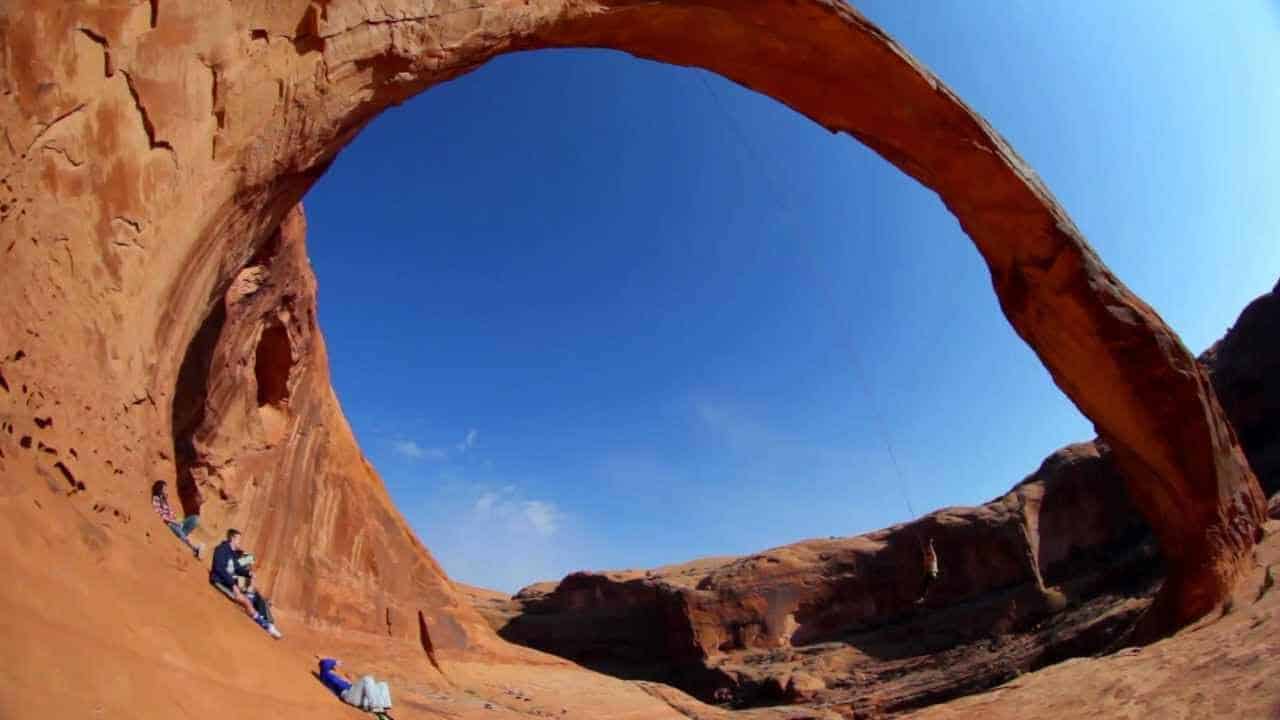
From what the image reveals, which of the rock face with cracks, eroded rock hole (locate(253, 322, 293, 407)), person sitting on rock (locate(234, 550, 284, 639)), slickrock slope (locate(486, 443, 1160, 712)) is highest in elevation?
eroded rock hole (locate(253, 322, 293, 407))

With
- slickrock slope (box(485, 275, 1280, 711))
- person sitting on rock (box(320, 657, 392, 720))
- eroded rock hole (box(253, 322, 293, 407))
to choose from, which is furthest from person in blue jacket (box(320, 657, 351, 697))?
slickrock slope (box(485, 275, 1280, 711))

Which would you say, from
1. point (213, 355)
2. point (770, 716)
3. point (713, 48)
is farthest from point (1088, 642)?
point (213, 355)

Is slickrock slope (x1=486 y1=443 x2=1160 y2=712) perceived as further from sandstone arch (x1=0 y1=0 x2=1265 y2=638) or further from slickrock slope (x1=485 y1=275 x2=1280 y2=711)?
sandstone arch (x1=0 y1=0 x2=1265 y2=638)

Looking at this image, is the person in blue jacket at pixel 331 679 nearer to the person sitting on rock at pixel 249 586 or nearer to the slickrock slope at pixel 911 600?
the person sitting on rock at pixel 249 586

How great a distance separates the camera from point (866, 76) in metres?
9.28

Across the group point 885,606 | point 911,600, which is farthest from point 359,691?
point 885,606

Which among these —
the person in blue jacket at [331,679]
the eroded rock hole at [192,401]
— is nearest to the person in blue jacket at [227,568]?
the person in blue jacket at [331,679]

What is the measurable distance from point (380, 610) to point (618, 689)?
6.53 meters

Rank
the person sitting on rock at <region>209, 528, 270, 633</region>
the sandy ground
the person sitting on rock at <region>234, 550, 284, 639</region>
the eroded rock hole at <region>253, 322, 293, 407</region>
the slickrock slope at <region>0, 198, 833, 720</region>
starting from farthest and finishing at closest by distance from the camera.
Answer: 1. the eroded rock hole at <region>253, 322, 293, 407</region>
2. the person sitting on rock at <region>234, 550, 284, 639</region>
3. the person sitting on rock at <region>209, 528, 270, 633</region>
4. the slickrock slope at <region>0, 198, 833, 720</region>
5. the sandy ground

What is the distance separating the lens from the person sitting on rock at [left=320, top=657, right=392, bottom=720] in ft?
17.9

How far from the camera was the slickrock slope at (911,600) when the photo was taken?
21484mm

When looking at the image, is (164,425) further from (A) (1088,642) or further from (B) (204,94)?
(A) (1088,642)

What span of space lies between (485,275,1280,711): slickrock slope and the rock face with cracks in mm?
10226

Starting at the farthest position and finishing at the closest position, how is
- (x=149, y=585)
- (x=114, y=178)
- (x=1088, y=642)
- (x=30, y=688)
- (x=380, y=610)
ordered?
1. (x=1088, y=642)
2. (x=380, y=610)
3. (x=114, y=178)
4. (x=149, y=585)
5. (x=30, y=688)
